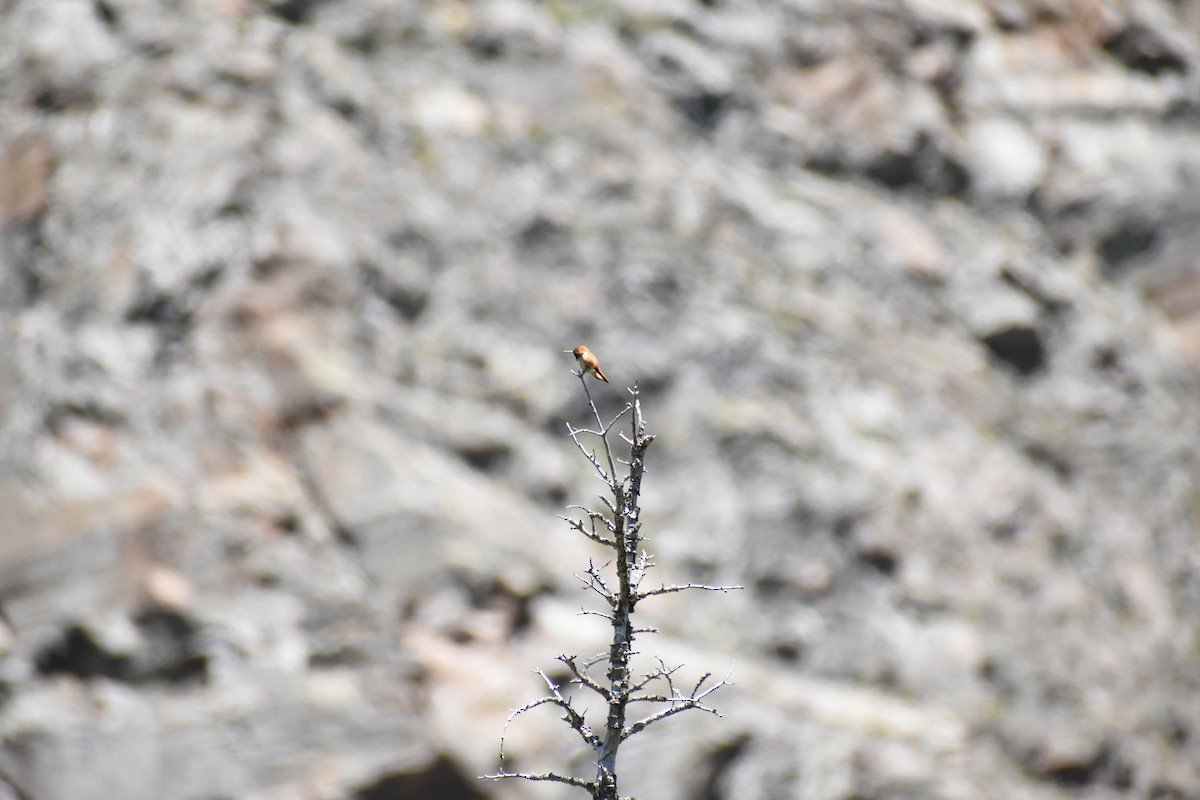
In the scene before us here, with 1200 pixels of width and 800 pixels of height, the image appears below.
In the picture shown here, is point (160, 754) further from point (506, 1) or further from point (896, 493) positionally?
point (506, 1)

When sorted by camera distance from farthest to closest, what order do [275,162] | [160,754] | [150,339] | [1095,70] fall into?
[1095,70], [275,162], [150,339], [160,754]

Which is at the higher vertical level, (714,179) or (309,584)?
(714,179)

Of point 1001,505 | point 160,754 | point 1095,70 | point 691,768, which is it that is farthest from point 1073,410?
point 160,754

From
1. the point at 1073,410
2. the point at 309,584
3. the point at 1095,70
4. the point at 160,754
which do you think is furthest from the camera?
the point at 1095,70

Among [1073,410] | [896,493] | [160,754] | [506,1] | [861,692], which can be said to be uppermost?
[506,1]

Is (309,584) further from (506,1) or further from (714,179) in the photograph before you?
(506,1)

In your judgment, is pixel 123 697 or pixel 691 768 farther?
pixel 691 768
